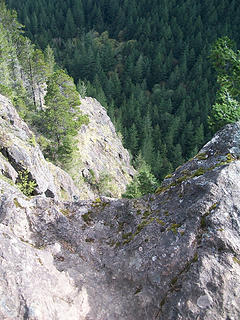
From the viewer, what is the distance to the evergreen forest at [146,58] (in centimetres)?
7325

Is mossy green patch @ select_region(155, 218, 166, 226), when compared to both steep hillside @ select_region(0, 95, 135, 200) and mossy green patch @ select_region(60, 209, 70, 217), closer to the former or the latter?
mossy green patch @ select_region(60, 209, 70, 217)

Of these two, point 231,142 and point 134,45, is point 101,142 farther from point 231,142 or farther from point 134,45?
point 134,45

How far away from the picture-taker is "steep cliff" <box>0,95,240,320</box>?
5.74 meters

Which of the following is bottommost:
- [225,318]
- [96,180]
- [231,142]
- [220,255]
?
[96,180]

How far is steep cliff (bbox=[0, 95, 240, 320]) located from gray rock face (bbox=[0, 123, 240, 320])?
2 cm

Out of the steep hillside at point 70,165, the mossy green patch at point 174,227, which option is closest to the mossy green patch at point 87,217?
the mossy green patch at point 174,227

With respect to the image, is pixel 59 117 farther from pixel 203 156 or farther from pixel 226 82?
pixel 203 156

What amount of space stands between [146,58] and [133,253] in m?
109

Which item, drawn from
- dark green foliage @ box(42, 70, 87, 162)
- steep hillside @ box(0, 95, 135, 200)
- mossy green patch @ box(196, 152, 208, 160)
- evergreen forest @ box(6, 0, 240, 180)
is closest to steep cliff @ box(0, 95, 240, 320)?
mossy green patch @ box(196, 152, 208, 160)

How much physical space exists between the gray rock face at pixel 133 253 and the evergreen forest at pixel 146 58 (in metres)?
51.0

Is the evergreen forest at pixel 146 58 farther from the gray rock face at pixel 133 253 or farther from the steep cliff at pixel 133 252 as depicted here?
the gray rock face at pixel 133 253

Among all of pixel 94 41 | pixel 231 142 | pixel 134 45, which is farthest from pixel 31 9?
pixel 231 142

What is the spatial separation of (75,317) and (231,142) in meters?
7.45

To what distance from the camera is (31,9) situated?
→ 140m
